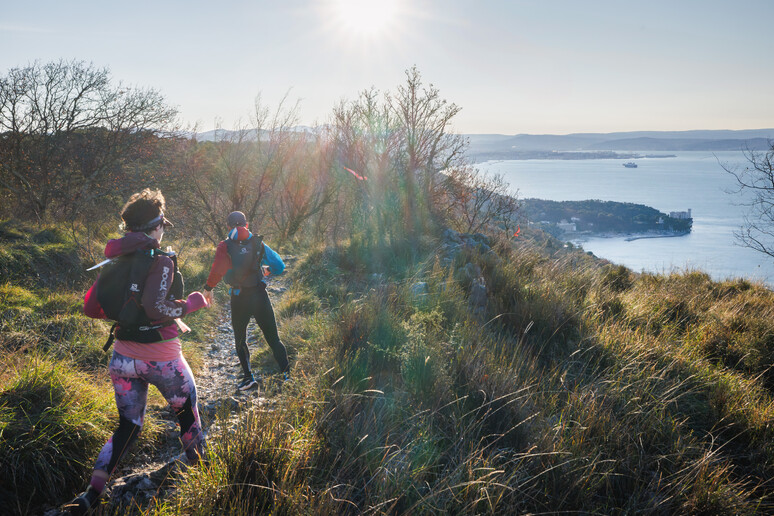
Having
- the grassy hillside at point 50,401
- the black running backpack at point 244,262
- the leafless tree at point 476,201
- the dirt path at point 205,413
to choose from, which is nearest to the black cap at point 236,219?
the black running backpack at point 244,262

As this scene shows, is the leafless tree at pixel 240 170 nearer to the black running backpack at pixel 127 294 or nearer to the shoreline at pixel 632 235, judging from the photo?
the black running backpack at pixel 127 294

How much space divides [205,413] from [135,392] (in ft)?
2.12

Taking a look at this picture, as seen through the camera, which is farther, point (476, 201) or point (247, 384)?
point (476, 201)

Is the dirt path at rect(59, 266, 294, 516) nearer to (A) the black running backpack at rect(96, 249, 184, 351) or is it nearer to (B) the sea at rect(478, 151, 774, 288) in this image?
(A) the black running backpack at rect(96, 249, 184, 351)

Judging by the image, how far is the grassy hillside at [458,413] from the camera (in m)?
2.24

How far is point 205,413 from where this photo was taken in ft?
9.25

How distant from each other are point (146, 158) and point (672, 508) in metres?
19.4

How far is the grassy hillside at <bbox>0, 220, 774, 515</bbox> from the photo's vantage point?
2244mm

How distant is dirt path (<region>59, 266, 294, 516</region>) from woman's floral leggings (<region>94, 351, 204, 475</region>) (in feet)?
0.88

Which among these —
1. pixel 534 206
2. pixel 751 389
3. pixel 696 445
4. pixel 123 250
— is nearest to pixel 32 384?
pixel 123 250

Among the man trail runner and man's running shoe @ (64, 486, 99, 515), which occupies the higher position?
the man trail runner

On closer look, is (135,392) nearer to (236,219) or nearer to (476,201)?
(236,219)

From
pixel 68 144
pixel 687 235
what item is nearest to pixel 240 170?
pixel 68 144

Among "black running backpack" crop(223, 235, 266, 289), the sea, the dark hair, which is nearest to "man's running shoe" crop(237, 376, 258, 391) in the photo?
"black running backpack" crop(223, 235, 266, 289)
